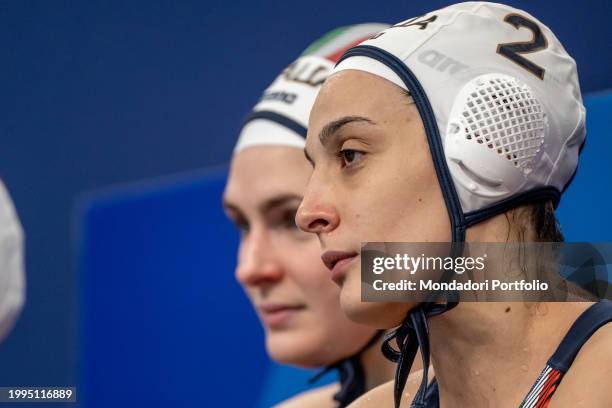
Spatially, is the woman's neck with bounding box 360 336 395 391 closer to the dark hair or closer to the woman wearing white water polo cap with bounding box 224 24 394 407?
the woman wearing white water polo cap with bounding box 224 24 394 407

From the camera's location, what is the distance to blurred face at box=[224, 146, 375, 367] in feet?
7.09

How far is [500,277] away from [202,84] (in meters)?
2.04

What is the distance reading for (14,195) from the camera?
12.1 feet

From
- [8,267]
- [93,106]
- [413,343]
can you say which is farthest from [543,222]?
[93,106]

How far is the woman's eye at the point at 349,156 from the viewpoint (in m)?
1.50

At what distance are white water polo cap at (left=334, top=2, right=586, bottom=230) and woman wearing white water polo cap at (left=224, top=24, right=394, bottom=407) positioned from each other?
0.64m

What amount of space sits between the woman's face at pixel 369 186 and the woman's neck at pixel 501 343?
9cm

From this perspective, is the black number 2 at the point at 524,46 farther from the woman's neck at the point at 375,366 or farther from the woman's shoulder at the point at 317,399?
the woman's shoulder at the point at 317,399

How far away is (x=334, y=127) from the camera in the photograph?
152 centimetres

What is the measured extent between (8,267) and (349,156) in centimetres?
66

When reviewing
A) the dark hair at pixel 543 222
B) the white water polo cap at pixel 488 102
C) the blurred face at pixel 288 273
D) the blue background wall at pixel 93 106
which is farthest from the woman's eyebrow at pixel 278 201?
the blue background wall at pixel 93 106

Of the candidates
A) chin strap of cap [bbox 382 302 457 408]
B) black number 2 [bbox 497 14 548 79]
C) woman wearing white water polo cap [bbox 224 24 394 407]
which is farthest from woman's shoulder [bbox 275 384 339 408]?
black number 2 [bbox 497 14 548 79]

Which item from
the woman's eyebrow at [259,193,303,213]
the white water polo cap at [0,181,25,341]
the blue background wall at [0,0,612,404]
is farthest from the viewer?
the blue background wall at [0,0,612,404]

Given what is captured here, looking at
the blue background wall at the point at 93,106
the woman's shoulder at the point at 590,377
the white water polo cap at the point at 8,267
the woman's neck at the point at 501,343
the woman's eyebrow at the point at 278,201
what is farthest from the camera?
the blue background wall at the point at 93,106
